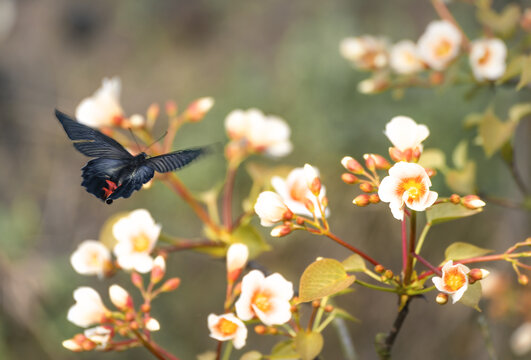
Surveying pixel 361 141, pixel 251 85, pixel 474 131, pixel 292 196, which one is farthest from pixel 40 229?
pixel 292 196

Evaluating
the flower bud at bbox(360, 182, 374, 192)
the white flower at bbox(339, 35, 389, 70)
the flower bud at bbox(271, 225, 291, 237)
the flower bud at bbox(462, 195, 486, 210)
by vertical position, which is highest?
the white flower at bbox(339, 35, 389, 70)

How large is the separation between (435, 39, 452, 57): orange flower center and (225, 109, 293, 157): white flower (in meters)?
0.37

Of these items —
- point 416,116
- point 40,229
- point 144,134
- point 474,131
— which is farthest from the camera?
point 40,229

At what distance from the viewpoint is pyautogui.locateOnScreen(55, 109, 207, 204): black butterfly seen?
844 millimetres

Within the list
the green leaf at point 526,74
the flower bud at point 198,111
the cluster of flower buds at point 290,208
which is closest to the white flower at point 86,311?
the cluster of flower buds at point 290,208

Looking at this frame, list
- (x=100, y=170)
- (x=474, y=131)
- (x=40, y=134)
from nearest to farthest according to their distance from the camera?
(x=100, y=170)
(x=474, y=131)
(x=40, y=134)

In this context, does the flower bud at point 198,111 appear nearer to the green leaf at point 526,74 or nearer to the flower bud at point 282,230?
the flower bud at point 282,230

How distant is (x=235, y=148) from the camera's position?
1155mm

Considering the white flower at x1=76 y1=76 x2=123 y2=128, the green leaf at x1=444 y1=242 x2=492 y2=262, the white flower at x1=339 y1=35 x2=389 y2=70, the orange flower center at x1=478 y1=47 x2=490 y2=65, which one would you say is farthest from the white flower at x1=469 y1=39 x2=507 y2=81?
the white flower at x1=76 y1=76 x2=123 y2=128

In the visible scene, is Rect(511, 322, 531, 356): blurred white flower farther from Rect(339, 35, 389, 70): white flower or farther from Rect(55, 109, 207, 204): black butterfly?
Rect(55, 109, 207, 204): black butterfly

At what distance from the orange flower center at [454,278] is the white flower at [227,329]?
29cm

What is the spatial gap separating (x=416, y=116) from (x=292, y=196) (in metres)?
2.04

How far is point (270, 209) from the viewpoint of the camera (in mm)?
805

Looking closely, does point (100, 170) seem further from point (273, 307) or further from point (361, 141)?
point (361, 141)
